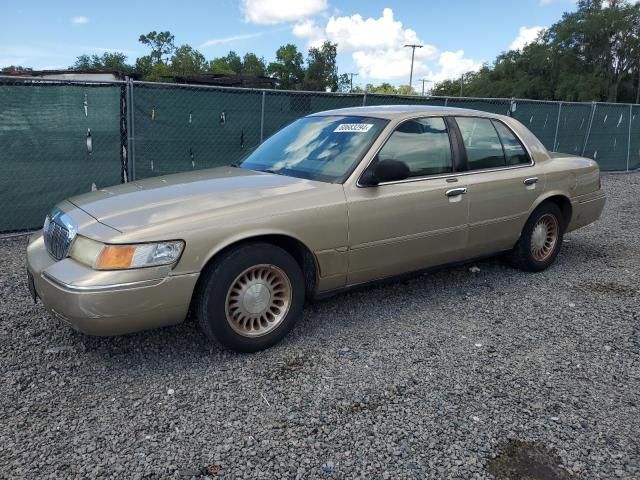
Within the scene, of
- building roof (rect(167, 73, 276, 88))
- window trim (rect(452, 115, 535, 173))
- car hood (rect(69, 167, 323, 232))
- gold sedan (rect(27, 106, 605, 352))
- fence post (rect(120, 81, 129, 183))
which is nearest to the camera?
gold sedan (rect(27, 106, 605, 352))

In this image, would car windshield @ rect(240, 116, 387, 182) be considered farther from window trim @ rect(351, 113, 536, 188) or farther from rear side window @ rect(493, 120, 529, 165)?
rear side window @ rect(493, 120, 529, 165)

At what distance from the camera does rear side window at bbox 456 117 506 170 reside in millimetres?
4410

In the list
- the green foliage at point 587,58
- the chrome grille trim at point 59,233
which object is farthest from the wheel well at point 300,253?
the green foliage at point 587,58

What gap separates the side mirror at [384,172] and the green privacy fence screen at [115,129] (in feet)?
14.2

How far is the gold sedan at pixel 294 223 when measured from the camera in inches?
116

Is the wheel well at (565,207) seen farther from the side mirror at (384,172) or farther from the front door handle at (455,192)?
the side mirror at (384,172)

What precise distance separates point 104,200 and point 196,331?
3.67 feet

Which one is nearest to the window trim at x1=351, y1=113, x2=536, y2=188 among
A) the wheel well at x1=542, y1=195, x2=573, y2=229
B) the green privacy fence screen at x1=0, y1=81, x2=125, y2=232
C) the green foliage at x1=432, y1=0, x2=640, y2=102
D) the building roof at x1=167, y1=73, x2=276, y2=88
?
the wheel well at x1=542, y1=195, x2=573, y2=229

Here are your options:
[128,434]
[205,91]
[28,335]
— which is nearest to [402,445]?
[128,434]

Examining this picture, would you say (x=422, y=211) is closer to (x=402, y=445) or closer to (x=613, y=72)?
(x=402, y=445)

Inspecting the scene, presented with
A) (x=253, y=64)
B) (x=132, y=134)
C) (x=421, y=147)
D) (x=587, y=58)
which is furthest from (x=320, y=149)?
(x=253, y=64)

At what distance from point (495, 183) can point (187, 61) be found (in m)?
102

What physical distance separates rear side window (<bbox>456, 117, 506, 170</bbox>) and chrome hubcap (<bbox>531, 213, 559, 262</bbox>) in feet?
2.67

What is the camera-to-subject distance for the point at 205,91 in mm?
7500
